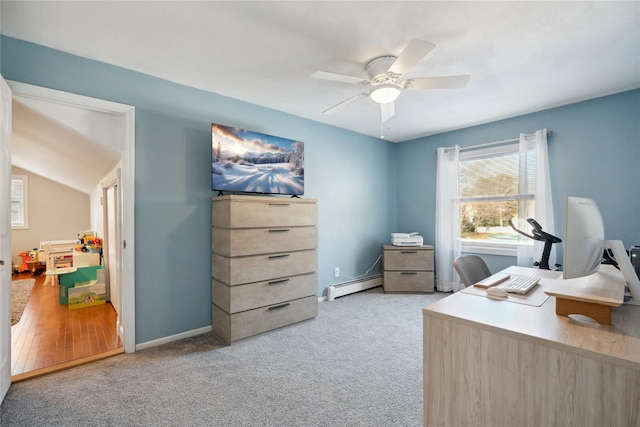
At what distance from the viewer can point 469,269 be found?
2307 mm

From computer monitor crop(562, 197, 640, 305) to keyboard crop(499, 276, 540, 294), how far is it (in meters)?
0.31

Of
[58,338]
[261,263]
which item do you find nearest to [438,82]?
[261,263]

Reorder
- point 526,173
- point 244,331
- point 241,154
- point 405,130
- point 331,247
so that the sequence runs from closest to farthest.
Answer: point 244,331
point 241,154
point 526,173
point 331,247
point 405,130

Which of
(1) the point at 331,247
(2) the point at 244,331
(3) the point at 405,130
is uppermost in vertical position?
(3) the point at 405,130

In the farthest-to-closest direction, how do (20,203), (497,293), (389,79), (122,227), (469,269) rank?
(20,203) < (122,227) < (469,269) < (389,79) < (497,293)

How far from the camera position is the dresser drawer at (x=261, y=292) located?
2514 mm

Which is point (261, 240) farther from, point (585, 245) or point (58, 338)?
point (585, 245)

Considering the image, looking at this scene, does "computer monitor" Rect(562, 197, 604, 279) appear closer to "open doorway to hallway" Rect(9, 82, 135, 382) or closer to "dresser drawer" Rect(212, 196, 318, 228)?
"dresser drawer" Rect(212, 196, 318, 228)

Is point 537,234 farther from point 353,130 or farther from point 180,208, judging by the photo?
point 180,208

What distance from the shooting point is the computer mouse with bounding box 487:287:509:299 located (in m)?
1.44

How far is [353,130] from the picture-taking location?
4148 mm

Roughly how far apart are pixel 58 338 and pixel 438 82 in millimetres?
3901

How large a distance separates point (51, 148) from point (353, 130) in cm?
389

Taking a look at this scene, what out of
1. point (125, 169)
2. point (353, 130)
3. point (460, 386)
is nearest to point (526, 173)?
point (353, 130)
